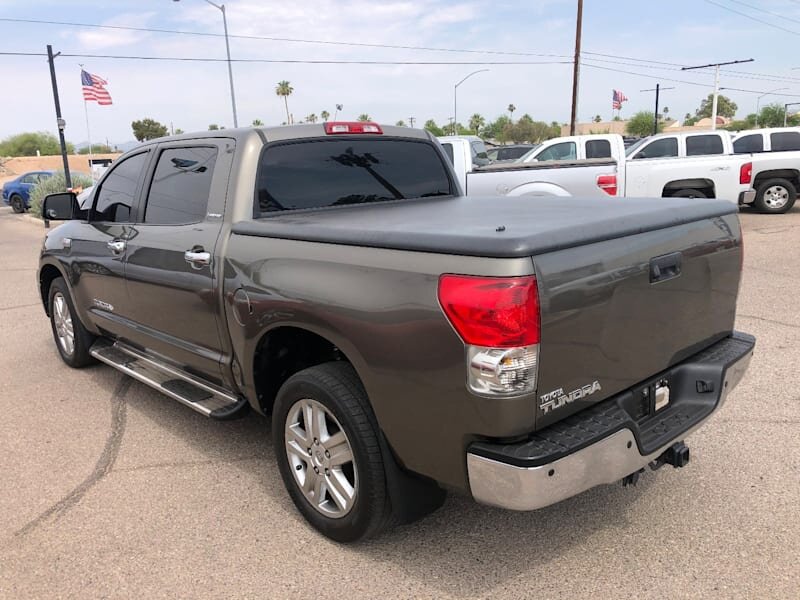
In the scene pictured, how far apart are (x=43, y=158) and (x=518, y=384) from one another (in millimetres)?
81303

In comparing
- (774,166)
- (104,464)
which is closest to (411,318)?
(104,464)

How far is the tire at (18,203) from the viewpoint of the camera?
26.7 m

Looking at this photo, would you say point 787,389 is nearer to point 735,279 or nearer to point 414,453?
point 735,279

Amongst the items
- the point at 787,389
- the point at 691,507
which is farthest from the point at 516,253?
the point at 787,389

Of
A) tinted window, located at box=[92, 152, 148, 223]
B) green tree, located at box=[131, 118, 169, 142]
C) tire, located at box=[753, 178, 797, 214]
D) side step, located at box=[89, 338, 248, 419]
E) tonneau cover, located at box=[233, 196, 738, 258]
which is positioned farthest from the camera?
green tree, located at box=[131, 118, 169, 142]

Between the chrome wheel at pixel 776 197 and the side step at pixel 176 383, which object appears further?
the chrome wheel at pixel 776 197

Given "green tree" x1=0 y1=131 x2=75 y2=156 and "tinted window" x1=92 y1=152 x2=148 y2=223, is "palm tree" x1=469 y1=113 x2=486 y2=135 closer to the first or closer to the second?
"green tree" x1=0 y1=131 x2=75 y2=156

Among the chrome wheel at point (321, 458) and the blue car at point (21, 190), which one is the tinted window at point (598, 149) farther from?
the blue car at point (21, 190)

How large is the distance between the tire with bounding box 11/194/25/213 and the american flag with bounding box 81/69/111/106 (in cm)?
575

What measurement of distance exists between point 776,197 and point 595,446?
50.3 feet

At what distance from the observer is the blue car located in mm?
26594

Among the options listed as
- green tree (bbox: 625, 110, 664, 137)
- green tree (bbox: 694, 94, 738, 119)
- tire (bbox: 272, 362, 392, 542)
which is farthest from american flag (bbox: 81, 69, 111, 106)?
green tree (bbox: 694, 94, 738, 119)

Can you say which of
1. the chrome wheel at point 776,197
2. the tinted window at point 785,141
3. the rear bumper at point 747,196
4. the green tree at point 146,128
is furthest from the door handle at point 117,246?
the green tree at point 146,128

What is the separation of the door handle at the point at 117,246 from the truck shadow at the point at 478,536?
5.62 feet
